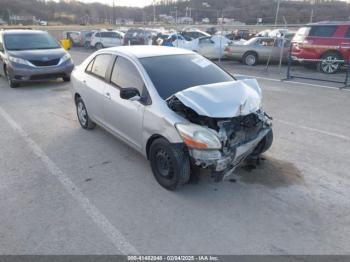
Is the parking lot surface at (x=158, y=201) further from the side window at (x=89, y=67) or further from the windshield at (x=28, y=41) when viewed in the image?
the windshield at (x=28, y=41)

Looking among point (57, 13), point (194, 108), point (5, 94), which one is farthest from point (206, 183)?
point (57, 13)

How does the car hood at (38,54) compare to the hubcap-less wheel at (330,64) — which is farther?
the hubcap-less wheel at (330,64)

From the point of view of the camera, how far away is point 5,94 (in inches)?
368

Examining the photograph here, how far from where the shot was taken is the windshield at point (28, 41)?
10311mm

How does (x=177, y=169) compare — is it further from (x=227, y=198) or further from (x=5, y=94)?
(x=5, y=94)

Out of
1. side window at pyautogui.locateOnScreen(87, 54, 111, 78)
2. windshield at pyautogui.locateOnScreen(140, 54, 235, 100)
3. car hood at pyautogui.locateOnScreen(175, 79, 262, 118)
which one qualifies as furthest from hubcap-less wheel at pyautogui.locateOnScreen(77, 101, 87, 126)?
car hood at pyautogui.locateOnScreen(175, 79, 262, 118)

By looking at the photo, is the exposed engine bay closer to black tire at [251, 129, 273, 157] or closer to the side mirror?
black tire at [251, 129, 273, 157]

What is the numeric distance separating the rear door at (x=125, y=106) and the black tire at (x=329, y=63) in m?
10.3

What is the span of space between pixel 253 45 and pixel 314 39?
3291 millimetres

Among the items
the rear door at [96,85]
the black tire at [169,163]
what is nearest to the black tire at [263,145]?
the black tire at [169,163]

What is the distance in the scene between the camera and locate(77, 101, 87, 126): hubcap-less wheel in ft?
19.6

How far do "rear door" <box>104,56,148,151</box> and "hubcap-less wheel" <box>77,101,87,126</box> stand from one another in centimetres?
118

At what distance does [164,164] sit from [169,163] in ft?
0.45

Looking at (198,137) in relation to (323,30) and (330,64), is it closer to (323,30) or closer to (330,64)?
(330,64)
